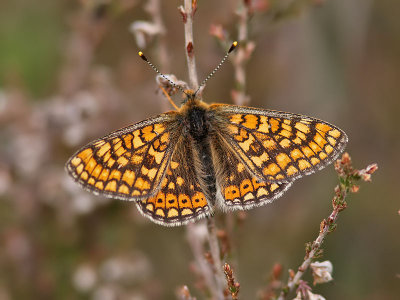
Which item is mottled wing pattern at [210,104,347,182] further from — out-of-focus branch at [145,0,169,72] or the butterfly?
out-of-focus branch at [145,0,169,72]

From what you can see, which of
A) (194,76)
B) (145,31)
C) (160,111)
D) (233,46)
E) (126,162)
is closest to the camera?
(194,76)

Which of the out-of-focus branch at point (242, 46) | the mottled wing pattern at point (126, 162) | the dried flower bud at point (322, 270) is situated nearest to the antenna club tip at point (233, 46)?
the out-of-focus branch at point (242, 46)

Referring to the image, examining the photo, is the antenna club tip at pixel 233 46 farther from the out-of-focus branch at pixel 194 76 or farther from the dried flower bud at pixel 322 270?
the dried flower bud at pixel 322 270

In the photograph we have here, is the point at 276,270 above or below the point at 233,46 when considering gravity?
below

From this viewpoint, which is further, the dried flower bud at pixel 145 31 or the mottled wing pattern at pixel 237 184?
the dried flower bud at pixel 145 31

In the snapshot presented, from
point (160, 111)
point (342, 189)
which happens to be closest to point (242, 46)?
point (342, 189)

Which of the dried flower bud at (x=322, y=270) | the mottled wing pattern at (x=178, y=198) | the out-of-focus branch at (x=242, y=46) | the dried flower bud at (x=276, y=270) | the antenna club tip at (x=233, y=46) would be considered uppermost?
the out-of-focus branch at (x=242, y=46)

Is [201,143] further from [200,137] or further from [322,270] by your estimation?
[322,270]

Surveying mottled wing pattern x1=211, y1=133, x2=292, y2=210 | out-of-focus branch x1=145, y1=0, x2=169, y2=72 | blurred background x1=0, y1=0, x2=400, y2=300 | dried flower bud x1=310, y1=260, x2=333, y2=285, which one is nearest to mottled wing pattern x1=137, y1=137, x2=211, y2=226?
mottled wing pattern x1=211, y1=133, x2=292, y2=210

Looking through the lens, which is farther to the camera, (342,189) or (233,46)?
(233,46)
